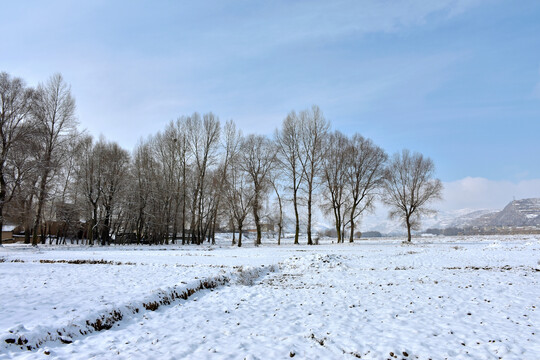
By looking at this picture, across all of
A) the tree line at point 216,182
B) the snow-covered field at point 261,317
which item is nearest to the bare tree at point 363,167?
the tree line at point 216,182

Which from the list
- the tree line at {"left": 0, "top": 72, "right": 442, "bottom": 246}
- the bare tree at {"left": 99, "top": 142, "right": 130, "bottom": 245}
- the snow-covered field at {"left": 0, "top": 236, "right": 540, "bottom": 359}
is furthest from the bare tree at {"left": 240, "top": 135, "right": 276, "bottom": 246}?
the snow-covered field at {"left": 0, "top": 236, "right": 540, "bottom": 359}

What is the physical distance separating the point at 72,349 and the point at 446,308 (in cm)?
929

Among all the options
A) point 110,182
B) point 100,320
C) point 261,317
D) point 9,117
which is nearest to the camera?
point 100,320

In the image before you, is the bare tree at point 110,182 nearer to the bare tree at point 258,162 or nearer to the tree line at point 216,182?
the tree line at point 216,182

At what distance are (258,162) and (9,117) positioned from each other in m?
27.2

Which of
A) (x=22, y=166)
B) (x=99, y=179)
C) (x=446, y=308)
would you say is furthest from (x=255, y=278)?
(x=99, y=179)

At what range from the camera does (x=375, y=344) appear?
6328 millimetres

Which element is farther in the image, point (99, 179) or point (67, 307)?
point (99, 179)

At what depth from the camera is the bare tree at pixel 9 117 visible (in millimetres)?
26672

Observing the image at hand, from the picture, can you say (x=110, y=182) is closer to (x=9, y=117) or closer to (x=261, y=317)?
(x=9, y=117)

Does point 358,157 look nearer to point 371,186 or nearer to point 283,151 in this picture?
point 371,186

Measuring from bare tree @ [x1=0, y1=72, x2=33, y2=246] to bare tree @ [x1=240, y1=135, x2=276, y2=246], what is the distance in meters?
24.1

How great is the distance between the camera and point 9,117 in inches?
1094

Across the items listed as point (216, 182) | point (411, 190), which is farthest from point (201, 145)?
point (411, 190)
